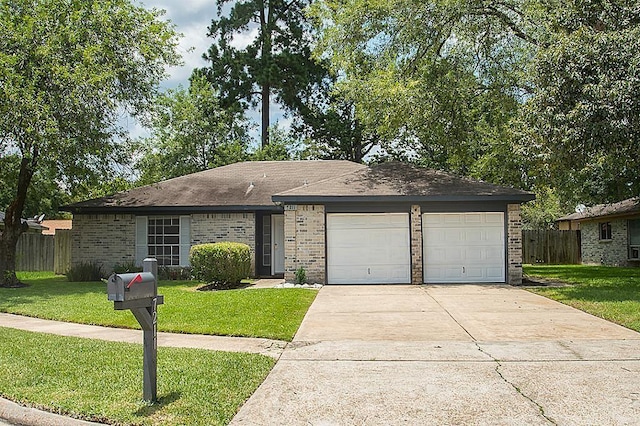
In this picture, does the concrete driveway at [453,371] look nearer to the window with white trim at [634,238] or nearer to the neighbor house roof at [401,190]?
the neighbor house roof at [401,190]

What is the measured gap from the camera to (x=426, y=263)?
1677cm

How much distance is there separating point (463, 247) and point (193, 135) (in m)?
21.8

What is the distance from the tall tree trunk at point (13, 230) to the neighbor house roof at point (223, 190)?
1.83m

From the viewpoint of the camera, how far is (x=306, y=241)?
1670 cm

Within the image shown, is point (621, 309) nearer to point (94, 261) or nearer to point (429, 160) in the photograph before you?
point (94, 261)

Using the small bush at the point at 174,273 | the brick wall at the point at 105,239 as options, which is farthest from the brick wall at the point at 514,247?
the brick wall at the point at 105,239

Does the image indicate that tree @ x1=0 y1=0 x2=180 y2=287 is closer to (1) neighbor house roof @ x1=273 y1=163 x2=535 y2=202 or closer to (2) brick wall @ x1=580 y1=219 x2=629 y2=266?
(1) neighbor house roof @ x1=273 y1=163 x2=535 y2=202

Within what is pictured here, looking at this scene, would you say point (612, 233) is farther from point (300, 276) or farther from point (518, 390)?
point (518, 390)

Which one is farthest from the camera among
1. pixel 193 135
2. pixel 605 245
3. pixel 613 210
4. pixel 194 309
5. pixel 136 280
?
pixel 193 135

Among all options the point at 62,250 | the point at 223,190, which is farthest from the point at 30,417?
the point at 62,250

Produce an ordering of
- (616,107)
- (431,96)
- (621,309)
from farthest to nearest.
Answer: (431,96) < (616,107) < (621,309)

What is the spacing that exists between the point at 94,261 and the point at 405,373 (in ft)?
51.8

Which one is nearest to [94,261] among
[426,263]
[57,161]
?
[57,161]

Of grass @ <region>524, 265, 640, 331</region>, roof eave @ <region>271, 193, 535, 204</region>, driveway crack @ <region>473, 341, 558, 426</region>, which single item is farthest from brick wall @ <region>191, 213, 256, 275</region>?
driveway crack @ <region>473, 341, 558, 426</region>
